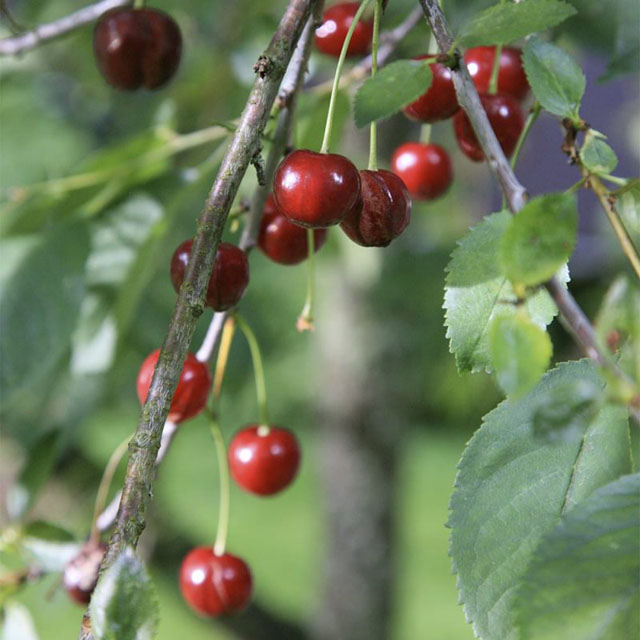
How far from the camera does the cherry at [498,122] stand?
2.38ft

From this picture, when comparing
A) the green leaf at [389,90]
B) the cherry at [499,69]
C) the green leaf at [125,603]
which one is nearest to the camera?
the green leaf at [125,603]

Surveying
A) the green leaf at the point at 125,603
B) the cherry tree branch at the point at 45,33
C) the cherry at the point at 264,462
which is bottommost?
the cherry at the point at 264,462

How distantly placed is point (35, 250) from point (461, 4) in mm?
564

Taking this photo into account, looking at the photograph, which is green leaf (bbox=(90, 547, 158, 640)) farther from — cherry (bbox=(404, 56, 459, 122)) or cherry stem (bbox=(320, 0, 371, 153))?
cherry (bbox=(404, 56, 459, 122))

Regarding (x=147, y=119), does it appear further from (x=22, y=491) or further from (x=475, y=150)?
(x=475, y=150)

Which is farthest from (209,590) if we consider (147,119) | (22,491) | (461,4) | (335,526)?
(335,526)

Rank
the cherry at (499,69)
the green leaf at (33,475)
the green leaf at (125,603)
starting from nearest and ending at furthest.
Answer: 1. the green leaf at (125,603)
2. the cherry at (499,69)
3. the green leaf at (33,475)

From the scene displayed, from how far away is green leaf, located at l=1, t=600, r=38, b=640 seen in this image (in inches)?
37.6

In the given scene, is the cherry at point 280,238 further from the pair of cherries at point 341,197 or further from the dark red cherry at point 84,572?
the dark red cherry at point 84,572

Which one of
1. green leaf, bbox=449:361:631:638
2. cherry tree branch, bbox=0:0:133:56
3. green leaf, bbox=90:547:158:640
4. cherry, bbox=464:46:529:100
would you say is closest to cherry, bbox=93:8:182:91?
cherry tree branch, bbox=0:0:133:56

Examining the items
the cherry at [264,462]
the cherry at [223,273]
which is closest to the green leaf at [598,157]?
the cherry at [223,273]

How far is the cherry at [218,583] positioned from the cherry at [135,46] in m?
0.50

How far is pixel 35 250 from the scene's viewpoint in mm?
1028

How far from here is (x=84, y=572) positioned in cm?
87
